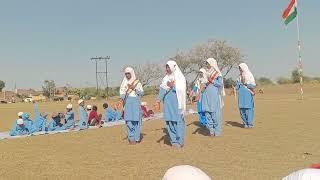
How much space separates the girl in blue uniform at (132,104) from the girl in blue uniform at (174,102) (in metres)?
0.86

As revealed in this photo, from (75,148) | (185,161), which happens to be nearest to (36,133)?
(75,148)

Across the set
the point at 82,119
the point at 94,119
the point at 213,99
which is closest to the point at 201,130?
the point at 213,99

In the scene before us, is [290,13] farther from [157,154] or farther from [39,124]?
[157,154]

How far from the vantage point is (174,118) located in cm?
1056

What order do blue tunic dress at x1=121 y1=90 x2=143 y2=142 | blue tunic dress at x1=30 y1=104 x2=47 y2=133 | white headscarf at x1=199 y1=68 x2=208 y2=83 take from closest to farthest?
blue tunic dress at x1=121 y1=90 x2=143 y2=142, white headscarf at x1=199 y1=68 x2=208 y2=83, blue tunic dress at x1=30 y1=104 x2=47 y2=133

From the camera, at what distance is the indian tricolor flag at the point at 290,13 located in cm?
2878

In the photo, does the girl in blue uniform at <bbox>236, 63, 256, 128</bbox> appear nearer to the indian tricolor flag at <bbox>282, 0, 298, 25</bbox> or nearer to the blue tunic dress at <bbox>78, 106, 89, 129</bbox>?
the blue tunic dress at <bbox>78, 106, 89, 129</bbox>

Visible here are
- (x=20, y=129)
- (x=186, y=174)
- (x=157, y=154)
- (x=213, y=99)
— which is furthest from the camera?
(x=20, y=129)

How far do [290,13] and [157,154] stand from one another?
70.8ft

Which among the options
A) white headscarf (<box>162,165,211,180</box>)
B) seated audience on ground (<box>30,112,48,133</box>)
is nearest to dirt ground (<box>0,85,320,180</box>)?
seated audience on ground (<box>30,112,48,133</box>)

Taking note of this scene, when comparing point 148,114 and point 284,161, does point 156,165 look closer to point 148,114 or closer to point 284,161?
point 284,161

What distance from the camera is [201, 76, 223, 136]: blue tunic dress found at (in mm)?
12344

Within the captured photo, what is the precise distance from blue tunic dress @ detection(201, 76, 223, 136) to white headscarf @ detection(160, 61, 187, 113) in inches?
69.4

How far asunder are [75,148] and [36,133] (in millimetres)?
4643
